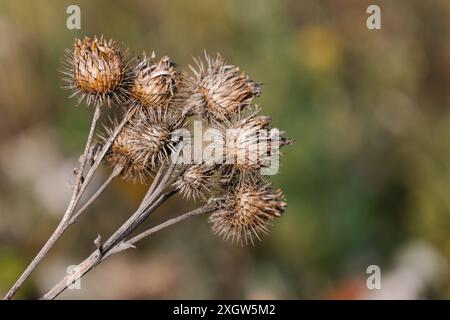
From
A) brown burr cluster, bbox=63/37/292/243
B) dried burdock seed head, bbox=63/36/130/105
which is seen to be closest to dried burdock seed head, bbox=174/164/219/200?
brown burr cluster, bbox=63/37/292/243

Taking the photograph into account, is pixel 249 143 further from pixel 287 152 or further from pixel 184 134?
pixel 287 152

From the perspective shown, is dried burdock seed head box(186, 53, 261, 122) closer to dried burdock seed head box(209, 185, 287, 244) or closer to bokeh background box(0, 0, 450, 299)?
dried burdock seed head box(209, 185, 287, 244)

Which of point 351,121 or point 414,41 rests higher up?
point 414,41

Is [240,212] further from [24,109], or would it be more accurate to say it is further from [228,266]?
[24,109]

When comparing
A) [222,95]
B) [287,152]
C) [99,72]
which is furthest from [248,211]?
[287,152]

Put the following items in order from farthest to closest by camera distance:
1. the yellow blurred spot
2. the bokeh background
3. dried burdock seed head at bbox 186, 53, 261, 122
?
1. the yellow blurred spot
2. the bokeh background
3. dried burdock seed head at bbox 186, 53, 261, 122

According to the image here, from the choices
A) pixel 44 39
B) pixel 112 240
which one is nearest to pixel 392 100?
pixel 44 39
